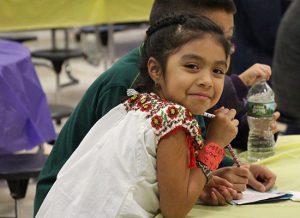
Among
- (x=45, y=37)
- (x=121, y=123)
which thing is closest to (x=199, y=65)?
(x=121, y=123)

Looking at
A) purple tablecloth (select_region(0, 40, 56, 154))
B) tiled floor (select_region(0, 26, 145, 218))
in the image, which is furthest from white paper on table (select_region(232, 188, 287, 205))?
tiled floor (select_region(0, 26, 145, 218))

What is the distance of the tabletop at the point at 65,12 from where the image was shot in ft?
13.6

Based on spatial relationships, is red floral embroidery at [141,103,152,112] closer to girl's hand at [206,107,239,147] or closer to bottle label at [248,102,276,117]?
girl's hand at [206,107,239,147]

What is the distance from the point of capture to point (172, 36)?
1.70 meters

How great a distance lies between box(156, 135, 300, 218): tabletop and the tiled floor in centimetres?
168

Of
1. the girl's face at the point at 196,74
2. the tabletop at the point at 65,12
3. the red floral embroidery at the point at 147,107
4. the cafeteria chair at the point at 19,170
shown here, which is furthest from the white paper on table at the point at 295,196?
the tabletop at the point at 65,12

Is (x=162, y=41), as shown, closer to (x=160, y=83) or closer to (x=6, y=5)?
(x=160, y=83)

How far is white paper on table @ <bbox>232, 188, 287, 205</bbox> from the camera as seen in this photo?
5.82ft

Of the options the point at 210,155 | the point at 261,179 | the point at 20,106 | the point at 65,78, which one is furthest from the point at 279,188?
the point at 65,78

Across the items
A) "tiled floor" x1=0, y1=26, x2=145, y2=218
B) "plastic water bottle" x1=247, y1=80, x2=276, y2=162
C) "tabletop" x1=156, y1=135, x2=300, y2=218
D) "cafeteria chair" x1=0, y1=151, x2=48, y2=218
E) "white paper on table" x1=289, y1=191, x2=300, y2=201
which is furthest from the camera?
"tiled floor" x1=0, y1=26, x2=145, y2=218

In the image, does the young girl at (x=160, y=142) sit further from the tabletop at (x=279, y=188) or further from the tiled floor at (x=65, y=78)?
the tiled floor at (x=65, y=78)

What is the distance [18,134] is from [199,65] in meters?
1.64

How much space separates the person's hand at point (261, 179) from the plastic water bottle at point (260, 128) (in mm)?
260

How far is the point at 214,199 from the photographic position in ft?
5.75
